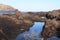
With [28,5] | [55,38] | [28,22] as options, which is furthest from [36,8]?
[55,38]

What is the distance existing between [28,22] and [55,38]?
909 millimetres

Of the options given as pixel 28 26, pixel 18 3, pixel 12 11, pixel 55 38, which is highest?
pixel 18 3

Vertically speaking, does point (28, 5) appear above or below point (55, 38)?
above

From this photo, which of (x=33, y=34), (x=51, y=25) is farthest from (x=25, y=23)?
(x=51, y=25)

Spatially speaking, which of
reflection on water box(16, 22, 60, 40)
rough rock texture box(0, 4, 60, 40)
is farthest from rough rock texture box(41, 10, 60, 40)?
reflection on water box(16, 22, 60, 40)

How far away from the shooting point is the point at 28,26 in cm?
347

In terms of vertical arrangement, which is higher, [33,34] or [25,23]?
[25,23]

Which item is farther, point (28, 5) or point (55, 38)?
point (28, 5)

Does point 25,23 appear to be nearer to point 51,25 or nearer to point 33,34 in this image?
point 33,34

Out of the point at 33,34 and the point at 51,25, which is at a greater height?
the point at 51,25

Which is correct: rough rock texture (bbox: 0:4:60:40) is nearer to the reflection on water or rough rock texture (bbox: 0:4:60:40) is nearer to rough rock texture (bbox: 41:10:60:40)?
rough rock texture (bbox: 41:10:60:40)

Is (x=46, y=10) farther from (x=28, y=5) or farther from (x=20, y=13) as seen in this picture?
(x=20, y=13)

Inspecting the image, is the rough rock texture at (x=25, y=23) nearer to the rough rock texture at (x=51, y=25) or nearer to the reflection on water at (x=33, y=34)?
the rough rock texture at (x=51, y=25)

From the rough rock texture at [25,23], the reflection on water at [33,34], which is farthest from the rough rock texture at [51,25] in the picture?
the reflection on water at [33,34]
